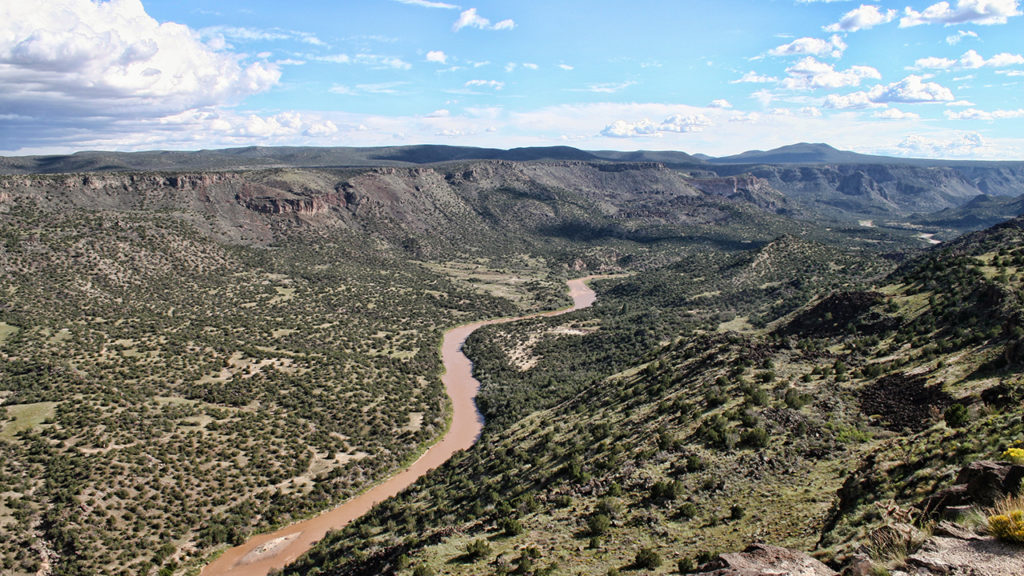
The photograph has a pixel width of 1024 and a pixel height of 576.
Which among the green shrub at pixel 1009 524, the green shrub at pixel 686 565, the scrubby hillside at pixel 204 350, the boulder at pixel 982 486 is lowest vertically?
the scrubby hillside at pixel 204 350

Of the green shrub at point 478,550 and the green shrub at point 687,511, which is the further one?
the green shrub at point 478,550

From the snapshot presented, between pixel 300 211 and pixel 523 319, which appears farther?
pixel 300 211

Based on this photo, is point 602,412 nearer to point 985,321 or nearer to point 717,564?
point 985,321

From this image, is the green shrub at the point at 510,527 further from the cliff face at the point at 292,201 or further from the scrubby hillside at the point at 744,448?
the cliff face at the point at 292,201

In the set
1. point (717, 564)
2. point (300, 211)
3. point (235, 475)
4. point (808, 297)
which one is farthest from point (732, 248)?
point (717, 564)

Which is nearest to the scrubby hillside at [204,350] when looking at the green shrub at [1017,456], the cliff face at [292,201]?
the cliff face at [292,201]

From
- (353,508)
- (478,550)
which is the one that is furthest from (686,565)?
(353,508)

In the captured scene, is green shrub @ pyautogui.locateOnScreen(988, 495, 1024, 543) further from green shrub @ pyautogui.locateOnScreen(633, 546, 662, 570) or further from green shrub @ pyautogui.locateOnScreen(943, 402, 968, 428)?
green shrub @ pyautogui.locateOnScreen(943, 402, 968, 428)
